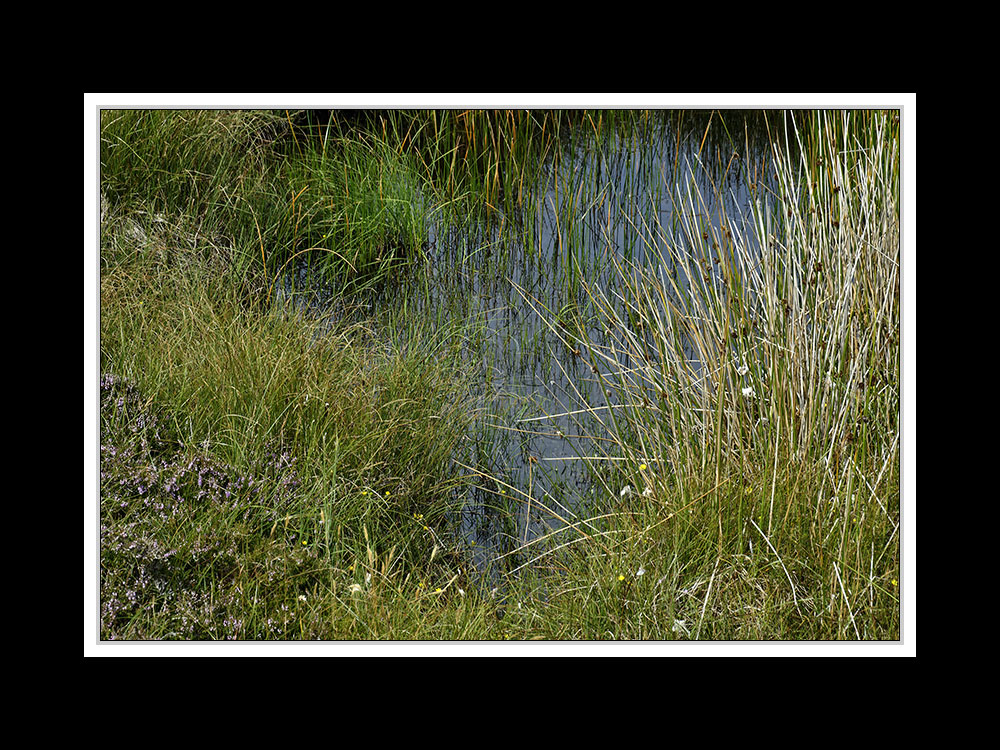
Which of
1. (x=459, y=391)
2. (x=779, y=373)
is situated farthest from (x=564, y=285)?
(x=779, y=373)

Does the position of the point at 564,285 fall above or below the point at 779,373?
A: above

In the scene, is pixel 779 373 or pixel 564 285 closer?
pixel 779 373

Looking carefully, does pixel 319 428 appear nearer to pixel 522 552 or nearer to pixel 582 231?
pixel 522 552

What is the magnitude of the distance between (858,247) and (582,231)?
0.80m

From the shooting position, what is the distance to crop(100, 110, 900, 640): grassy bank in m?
2.32

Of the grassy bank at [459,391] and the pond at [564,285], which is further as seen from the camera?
the pond at [564,285]

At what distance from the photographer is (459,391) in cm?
254

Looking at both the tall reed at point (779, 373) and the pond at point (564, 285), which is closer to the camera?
the tall reed at point (779, 373)

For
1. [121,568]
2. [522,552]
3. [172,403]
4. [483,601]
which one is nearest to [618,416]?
[522,552]

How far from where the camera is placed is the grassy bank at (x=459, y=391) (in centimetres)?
232

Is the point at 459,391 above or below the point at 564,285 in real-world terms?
below

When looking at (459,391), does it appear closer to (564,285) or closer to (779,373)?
(564,285)

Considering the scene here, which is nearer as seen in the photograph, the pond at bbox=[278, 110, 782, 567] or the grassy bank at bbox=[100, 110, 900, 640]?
the grassy bank at bbox=[100, 110, 900, 640]

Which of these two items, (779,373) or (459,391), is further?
(459,391)
